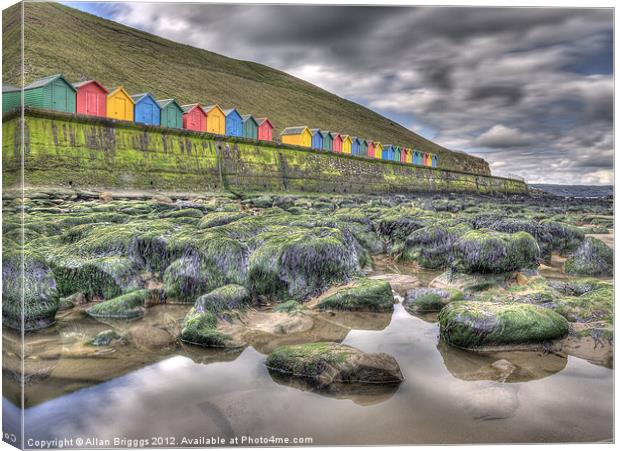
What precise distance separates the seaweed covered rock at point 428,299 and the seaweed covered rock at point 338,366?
206cm

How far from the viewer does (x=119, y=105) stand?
16703mm

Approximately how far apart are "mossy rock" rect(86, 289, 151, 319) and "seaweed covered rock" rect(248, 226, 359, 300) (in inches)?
57.2

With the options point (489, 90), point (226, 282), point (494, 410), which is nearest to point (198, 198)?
point (226, 282)

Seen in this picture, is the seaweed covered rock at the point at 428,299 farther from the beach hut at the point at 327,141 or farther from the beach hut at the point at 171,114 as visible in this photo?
the beach hut at the point at 327,141

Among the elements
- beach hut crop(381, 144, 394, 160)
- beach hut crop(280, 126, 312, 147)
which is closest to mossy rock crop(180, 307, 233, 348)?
beach hut crop(381, 144, 394, 160)

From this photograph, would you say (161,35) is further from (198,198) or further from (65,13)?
(198,198)

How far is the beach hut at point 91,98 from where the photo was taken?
14562mm

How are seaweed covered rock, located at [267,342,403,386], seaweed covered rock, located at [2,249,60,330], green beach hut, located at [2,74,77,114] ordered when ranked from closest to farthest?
1. seaweed covered rock, located at [2,249,60,330]
2. seaweed covered rock, located at [267,342,403,386]
3. green beach hut, located at [2,74,77,114]

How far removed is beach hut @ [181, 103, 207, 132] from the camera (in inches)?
771

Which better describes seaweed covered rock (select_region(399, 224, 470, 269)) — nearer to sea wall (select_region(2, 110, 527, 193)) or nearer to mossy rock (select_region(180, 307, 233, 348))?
sea wall (select_region(2, 110, 527, 193))

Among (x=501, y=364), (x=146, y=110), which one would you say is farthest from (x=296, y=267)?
(x=146, y=110)

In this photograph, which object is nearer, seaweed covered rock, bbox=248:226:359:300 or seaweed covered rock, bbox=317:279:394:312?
seaweed covered rock, bbox=317:279:394:312

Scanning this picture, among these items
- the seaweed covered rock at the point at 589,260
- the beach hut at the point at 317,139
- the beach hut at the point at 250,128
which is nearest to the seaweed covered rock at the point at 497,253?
the seaweed covered rock at the point at 589,260

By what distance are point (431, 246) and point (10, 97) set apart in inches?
290
